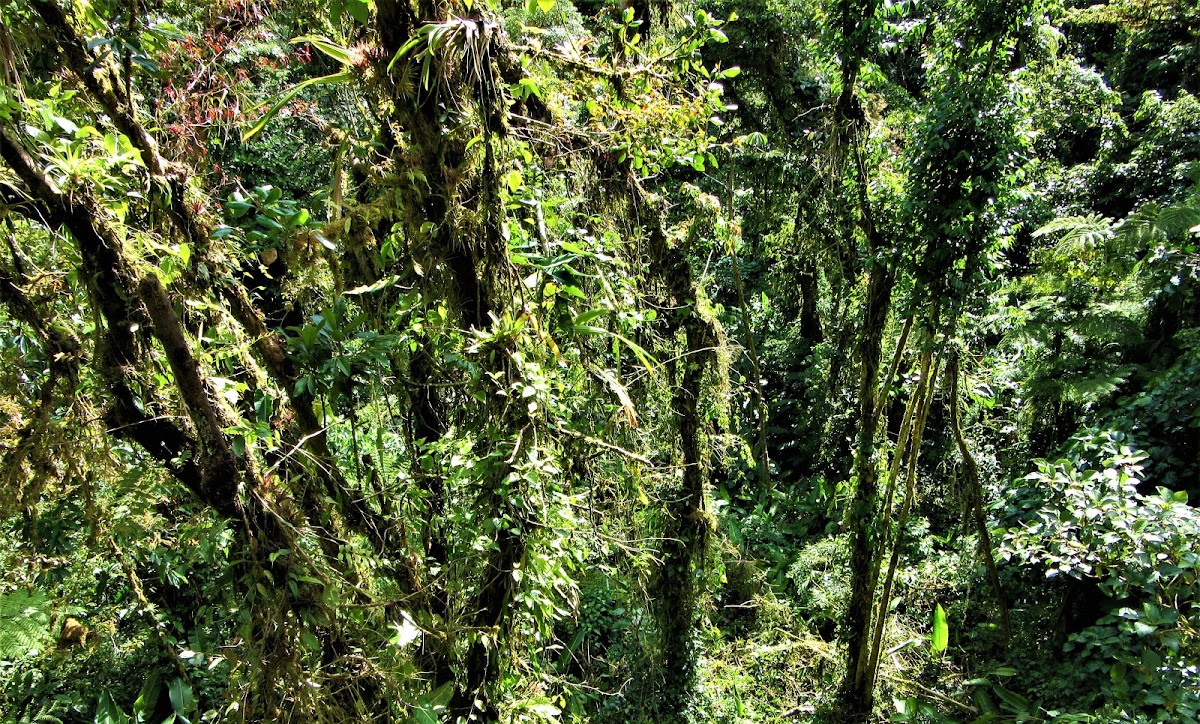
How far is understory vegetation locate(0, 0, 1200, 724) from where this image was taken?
1772mm

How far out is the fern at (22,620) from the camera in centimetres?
291

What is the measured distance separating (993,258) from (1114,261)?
2654 mm

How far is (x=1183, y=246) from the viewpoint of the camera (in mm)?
4730

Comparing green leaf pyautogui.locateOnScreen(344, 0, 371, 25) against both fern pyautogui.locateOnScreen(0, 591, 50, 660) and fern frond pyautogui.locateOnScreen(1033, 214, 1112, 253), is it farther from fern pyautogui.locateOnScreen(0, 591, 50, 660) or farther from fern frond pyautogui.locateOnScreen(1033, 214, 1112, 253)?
fern frond pyautogui.locateOnScreen(1033, 214, 1112, 253)

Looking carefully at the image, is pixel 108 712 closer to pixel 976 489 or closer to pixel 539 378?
pixel 539 378

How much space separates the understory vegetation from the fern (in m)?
0.02

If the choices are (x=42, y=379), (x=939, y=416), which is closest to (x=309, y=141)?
(x=42, y=379)

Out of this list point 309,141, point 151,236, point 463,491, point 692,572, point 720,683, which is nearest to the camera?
point 151,236

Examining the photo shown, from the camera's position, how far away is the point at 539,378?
1.79 m

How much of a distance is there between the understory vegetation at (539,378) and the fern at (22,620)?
0.02 meters

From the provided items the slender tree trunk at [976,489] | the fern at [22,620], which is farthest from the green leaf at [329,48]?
the slender tree trunk at [976,489]

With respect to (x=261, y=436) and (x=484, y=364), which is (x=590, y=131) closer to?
(x=484, y=364)

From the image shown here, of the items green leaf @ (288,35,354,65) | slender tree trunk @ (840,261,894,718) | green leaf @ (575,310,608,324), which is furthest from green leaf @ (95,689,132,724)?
slender tree trunk @ (840,261,894,718)

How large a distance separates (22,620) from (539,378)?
9.31ft
